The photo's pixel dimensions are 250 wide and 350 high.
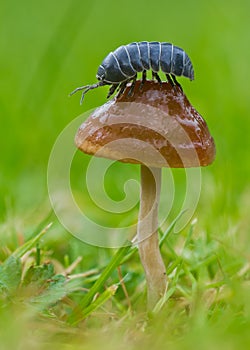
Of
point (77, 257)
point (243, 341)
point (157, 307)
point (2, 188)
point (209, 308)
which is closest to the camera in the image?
point (243, 341)

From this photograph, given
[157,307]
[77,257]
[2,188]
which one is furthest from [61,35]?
[157,307]

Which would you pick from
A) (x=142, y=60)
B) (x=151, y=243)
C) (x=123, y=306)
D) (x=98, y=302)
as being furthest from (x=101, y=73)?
(x=123, y=306)

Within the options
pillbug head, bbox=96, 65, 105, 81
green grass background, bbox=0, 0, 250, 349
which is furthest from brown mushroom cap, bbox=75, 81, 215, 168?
green grass background, bbox=0, 0, 250, 349

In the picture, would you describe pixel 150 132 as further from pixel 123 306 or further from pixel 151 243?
pixel 123 306

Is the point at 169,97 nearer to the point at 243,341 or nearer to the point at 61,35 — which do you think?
the point at 243,341

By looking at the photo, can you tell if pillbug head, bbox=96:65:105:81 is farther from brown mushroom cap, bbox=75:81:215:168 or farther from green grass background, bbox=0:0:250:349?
green grass background, bbox=0:0:250:349

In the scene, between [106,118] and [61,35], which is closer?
[106,118]

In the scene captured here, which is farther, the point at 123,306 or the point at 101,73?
the point at 123,306
